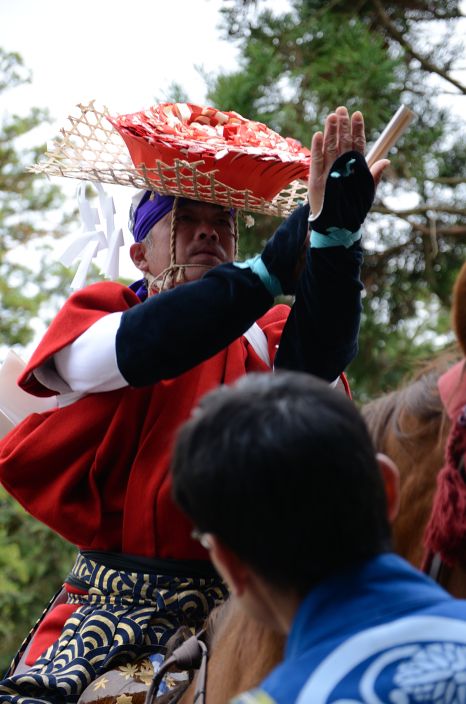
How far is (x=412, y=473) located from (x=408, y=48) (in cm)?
473

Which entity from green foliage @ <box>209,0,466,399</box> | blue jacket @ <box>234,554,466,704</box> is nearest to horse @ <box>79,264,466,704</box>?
blue jacket @ <box>234,554,466,704</box>

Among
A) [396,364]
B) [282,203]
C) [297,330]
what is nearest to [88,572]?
[297,330]

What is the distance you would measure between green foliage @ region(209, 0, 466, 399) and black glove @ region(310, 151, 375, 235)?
3.44 meters

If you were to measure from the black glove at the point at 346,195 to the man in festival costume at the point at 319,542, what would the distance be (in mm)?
920

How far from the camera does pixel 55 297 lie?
1141 centimetres

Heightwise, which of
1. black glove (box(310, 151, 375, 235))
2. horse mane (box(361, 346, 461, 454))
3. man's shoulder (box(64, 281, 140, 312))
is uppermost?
black glove (box(310, 151, 375, 235))

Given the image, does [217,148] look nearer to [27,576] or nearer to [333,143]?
[333,143]

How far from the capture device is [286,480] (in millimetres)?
1252

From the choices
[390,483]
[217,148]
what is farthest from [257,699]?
[217,148]

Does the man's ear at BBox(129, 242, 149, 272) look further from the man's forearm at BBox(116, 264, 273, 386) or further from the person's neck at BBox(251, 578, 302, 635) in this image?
the person's neck at BBox(251, 578, 302, 635)

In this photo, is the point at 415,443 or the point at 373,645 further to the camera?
the point at 415,443

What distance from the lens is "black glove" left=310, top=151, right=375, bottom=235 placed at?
7.10ft

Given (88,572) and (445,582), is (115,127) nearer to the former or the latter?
(88,572)

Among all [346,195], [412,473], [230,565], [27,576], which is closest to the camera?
[230,565]
